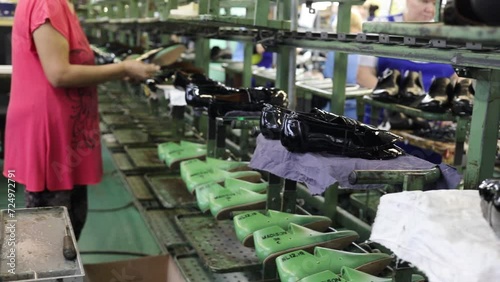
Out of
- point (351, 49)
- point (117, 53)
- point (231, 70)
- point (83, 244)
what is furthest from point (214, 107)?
point (117, 53)

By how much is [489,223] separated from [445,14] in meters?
0.41

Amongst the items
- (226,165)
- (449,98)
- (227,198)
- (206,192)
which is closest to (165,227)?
(226,165)

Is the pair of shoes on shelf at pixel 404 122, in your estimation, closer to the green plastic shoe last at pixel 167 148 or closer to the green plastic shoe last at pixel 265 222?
the green plastic shoe last at pixel 167 148

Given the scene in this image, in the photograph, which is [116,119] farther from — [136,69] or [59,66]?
[59,66]

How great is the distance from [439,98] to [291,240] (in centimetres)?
140

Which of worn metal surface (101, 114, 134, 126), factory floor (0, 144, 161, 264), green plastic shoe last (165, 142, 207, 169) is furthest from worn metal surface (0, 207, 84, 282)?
worn metal surface (101, 114, 134, 126)

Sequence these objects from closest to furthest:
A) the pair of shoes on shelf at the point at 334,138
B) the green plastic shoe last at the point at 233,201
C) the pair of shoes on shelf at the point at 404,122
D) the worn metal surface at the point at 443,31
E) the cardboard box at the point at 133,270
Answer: the worn metal surface at the point at 443,31, the pair of shoes on shelf at the point at 334,138, the green plastic shoe last at the point at 233,201, the cardboard box at the point at 133,270, the pair of shoes on shelf at the point at 404,122

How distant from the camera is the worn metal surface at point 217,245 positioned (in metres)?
2.22

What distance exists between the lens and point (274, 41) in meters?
2.63

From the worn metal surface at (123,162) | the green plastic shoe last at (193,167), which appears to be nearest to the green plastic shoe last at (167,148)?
the green plastic shoe last at (193,167)

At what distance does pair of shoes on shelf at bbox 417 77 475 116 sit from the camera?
279cm

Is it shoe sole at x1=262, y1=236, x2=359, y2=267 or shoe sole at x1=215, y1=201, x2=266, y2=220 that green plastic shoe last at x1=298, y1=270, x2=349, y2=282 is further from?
shoe sole at x1=215, y1=201, x2=266, y2=220

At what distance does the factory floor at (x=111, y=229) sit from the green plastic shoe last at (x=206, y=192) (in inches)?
48.4

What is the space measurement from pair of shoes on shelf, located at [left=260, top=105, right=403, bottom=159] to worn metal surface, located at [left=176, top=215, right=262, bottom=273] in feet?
2.35
